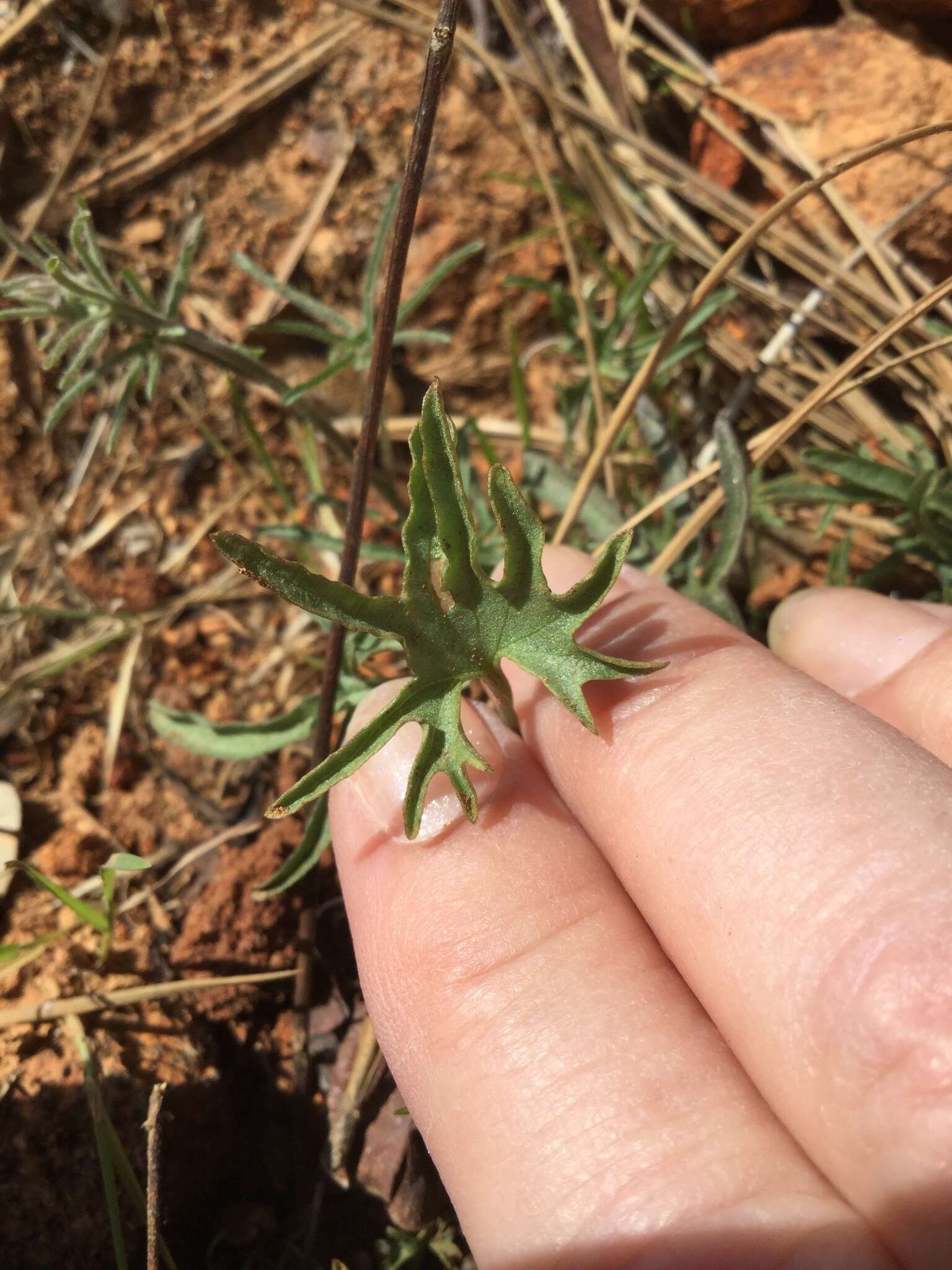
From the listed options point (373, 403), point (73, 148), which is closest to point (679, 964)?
point (373, 403)

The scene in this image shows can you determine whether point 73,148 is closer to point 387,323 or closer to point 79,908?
point 387,323

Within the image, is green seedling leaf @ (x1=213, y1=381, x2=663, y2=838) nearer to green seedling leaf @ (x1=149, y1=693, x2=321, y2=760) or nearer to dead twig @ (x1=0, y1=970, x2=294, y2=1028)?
green seedling leaf @ (x1=149, y1=693, x2=321, y2=760)

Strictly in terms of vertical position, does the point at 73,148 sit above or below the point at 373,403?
above

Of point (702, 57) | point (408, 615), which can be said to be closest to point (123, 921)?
point (408, 615)

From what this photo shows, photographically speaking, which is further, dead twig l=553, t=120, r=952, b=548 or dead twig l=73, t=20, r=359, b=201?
dead twig l=73, t=20, r=359, b=201

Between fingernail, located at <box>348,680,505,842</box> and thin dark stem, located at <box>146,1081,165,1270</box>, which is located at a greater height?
fingernail, located at <box>348,680,505,842</box>

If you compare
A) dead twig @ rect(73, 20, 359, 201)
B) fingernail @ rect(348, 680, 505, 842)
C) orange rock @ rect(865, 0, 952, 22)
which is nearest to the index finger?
fingernail @ rect(348, 680, 505, 842)

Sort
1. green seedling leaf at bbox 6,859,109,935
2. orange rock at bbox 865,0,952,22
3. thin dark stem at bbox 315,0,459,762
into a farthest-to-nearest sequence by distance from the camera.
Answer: orange rock at bbox 865,0,952,22
green seedling leaf at bbox 6,859,109,935
thin dark stem at bbox 315,0,459,762
